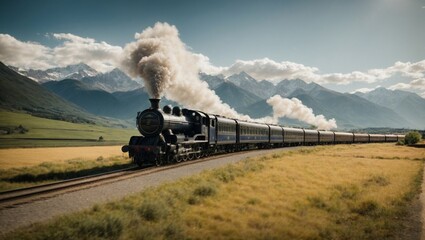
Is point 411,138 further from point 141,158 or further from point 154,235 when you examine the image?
point 154,235

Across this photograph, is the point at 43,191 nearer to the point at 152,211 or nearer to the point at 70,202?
the point at 70,202

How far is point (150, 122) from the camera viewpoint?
23.3 metres

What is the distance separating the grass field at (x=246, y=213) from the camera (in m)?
9.35

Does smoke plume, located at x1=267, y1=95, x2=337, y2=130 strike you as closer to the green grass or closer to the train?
the train

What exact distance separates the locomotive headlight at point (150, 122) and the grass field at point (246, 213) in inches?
Answer: 235

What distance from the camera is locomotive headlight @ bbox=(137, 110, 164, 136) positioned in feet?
75.4

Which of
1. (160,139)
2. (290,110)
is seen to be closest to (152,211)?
(160,139)

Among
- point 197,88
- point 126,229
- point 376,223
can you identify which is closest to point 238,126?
point 197,88

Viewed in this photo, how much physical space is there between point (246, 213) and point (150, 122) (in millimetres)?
13036

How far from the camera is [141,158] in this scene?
2230cm

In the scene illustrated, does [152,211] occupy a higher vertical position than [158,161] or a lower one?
lower

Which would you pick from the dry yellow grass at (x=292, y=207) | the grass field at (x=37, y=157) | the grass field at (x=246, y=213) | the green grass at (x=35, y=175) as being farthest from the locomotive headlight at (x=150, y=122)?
the grass field at (x=37, y=157)

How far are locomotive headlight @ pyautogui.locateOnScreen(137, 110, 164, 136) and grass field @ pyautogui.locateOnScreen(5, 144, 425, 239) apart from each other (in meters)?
5.96

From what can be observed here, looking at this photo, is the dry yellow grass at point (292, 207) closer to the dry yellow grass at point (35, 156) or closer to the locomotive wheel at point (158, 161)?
the locomotive wheel at point (158, 161)
